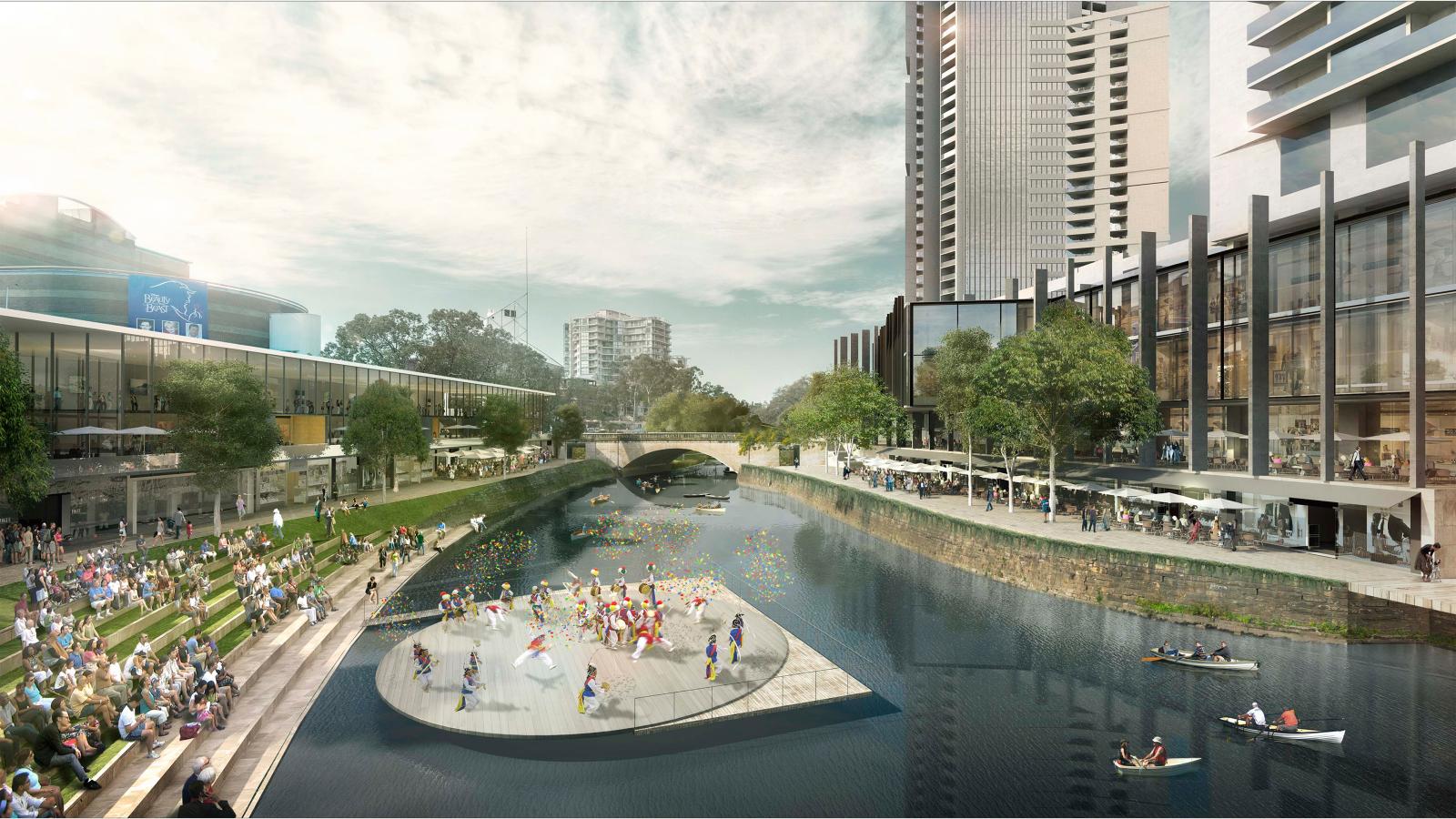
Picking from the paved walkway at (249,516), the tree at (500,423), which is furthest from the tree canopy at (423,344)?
the paved walkway at (249,516)

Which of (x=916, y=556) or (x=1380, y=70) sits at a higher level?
(x=1380, y=70)

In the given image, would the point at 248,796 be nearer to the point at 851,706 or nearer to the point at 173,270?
the point at 851,706

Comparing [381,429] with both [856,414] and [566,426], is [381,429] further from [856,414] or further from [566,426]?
[566,426]

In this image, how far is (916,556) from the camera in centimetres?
4888

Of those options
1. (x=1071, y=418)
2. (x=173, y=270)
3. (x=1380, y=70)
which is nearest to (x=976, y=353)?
(x=1071, y=418)

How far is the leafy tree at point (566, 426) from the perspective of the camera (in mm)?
109000

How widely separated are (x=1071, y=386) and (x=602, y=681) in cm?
3209

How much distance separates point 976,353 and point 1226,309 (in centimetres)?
1974

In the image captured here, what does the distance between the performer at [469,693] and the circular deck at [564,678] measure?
0.65 ft

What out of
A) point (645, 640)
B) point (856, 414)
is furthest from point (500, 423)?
point (645, 640)

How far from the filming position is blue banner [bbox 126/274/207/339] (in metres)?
57.9

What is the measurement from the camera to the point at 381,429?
55781 millimetres

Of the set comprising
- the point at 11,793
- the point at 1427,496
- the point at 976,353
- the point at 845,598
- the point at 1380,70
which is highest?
the point at 1380,70

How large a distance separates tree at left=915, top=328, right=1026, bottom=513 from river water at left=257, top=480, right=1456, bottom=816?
16.1 metres
